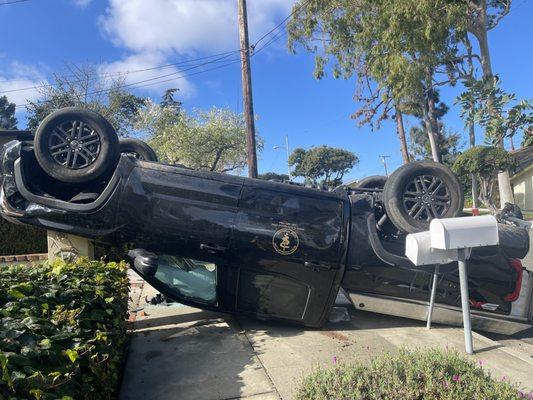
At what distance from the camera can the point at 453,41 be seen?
50.9ft

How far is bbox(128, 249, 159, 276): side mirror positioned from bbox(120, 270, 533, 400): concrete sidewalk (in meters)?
0.77

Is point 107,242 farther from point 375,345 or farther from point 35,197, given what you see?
point 375,345

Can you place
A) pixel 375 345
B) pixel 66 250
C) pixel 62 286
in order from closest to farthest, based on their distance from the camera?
pixel 62 286, pixel 375 345, pixel 66 250

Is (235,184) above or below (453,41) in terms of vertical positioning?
below

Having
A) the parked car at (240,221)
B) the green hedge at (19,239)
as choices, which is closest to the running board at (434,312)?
the parked car at (240,221)

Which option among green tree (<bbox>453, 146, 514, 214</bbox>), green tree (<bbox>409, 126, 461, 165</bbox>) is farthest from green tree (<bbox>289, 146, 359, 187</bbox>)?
green tree (<bbox>453, 146, 514, 214</bbox>)

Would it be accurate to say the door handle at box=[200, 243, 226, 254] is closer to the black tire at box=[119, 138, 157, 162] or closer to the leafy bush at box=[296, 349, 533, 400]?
the black tire at box=[119, 138, 157, 162]

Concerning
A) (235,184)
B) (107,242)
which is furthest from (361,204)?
(107,242)

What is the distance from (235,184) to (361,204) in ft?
4.76

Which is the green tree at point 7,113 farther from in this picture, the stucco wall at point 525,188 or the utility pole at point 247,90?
the stucco wall at point 525,188

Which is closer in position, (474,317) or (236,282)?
(236,282)

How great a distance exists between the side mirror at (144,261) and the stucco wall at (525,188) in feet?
105

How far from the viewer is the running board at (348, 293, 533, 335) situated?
4.63 metres

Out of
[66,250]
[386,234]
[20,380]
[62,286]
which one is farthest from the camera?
[386,234]
